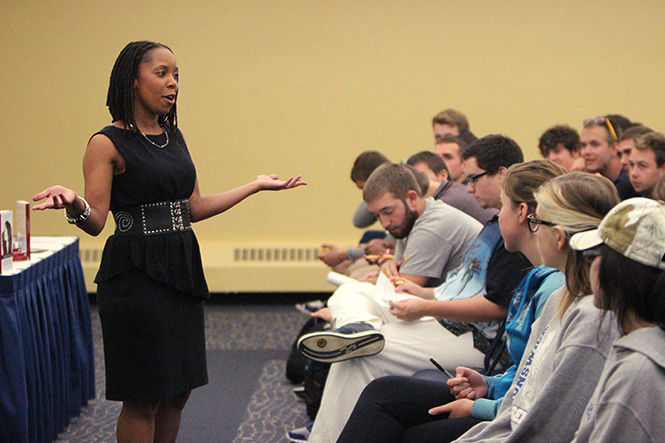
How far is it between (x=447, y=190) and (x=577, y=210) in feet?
7.04

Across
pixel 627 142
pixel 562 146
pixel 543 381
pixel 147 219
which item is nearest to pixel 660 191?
pixel 543 381

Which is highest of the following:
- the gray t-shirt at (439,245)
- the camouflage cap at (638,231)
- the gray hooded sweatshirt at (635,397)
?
the camouflage cap at (638,231)

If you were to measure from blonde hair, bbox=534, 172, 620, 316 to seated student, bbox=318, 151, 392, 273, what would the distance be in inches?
106

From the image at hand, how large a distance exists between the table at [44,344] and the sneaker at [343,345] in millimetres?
1031

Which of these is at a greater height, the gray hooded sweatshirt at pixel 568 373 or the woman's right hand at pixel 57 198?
the woman's right hand at pixel 57 198

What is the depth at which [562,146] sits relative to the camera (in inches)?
201

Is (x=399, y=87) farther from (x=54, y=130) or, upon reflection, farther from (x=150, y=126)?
(x=150, y=126)

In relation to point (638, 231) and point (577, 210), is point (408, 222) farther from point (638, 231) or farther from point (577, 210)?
point (638, 231)

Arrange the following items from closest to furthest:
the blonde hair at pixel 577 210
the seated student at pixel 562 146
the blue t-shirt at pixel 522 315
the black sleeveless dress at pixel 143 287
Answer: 1. the blonde hair at pixel 577 210
2. the blue t-shirt at pixel 522 315
3. the black sleeveless dress at pixel 143 287
4. the seated student at pixel 562 146

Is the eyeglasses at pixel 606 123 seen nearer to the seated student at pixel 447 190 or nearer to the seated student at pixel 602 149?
the seated student at pixel 602 149

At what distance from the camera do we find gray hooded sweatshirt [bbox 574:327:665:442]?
132 centimetres

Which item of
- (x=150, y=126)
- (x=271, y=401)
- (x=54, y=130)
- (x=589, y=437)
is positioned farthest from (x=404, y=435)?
(x=54, y=130)

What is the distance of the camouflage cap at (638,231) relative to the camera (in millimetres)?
1365

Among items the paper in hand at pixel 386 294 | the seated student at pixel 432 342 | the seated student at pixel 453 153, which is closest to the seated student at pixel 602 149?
the seated student at pixel 453 153
